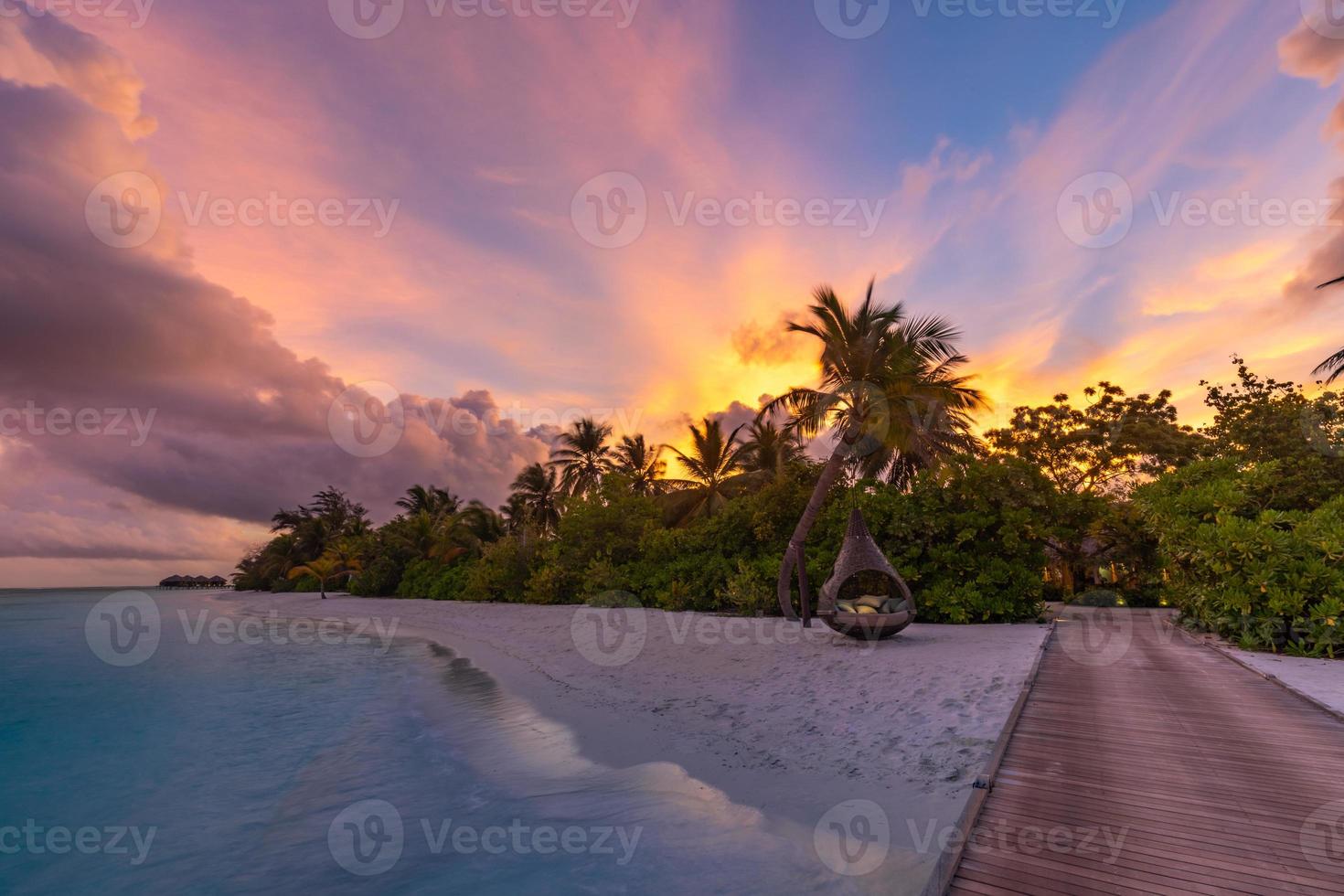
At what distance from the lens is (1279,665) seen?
25.9ft

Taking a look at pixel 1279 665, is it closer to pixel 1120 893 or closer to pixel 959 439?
pixel 1120 893

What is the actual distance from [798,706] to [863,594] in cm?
550

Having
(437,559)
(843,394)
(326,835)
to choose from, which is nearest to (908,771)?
(326,835)

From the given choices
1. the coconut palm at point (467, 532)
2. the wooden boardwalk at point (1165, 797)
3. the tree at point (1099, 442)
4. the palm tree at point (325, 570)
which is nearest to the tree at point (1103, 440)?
the tree at point (1099, 442)

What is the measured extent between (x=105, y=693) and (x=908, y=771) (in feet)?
71.6

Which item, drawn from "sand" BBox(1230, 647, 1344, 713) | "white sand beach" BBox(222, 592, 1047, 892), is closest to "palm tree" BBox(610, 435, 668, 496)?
"white sand beach" BBox(222, 592, 1047, 892)

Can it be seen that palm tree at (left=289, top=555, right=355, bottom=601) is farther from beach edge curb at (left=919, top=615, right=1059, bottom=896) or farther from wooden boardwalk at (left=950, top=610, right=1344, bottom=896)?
wooden boardwalk at (left=950, top=610, right=1344, bottom=896)

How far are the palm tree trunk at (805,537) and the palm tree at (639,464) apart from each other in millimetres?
17320

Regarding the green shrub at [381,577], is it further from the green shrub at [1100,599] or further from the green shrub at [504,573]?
the green shrub at [1100,599]

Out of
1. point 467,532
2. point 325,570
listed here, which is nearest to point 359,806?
point 467,532

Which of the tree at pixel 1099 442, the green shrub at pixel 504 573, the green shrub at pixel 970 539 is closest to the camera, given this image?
the green shrub at pixel 970 539

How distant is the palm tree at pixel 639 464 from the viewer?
32.4 meters

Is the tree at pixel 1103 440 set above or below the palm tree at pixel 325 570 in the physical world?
above

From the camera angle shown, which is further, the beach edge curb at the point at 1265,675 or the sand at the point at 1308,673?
the sand at the point at 1308,673
